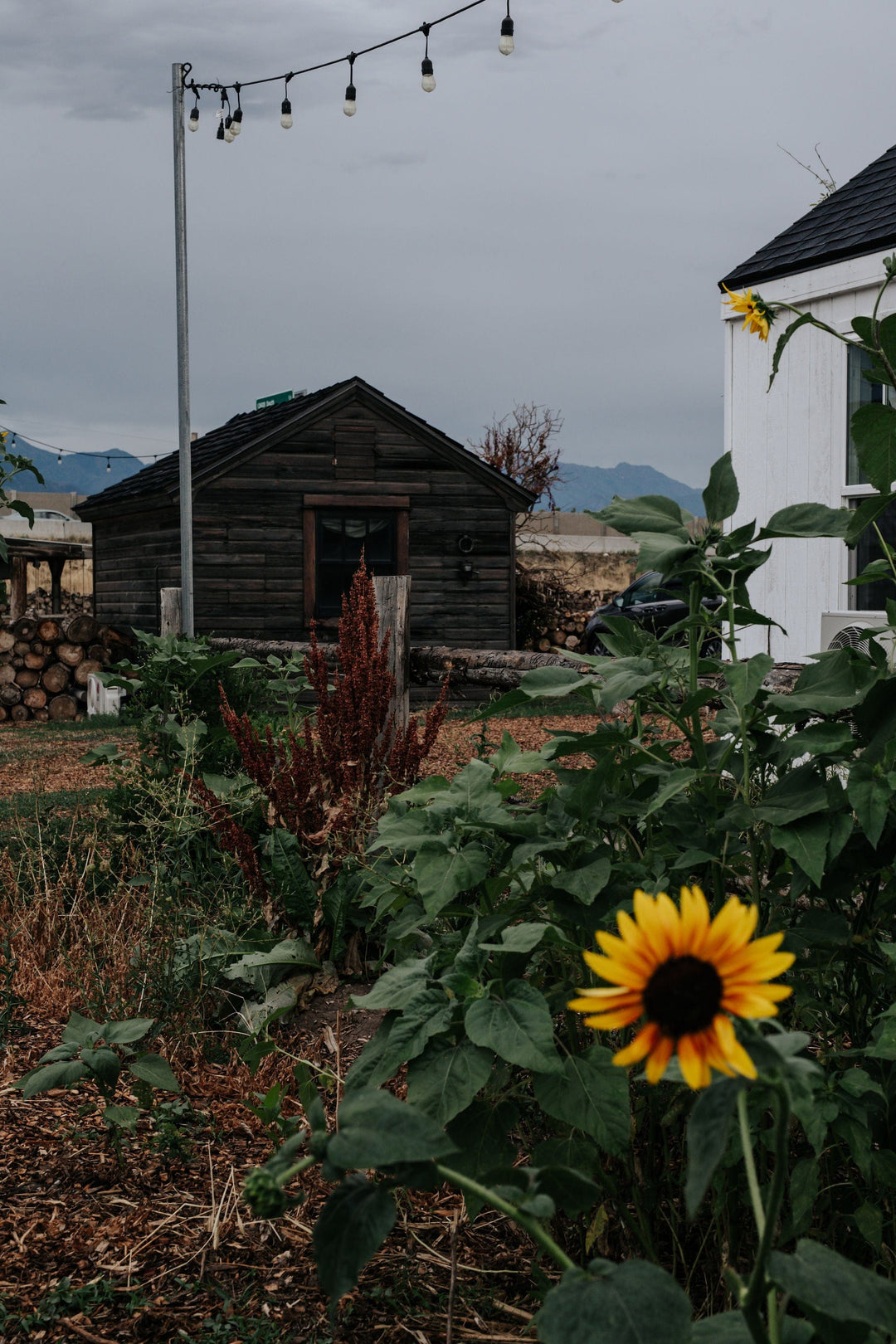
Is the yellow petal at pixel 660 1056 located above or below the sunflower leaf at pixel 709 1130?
above

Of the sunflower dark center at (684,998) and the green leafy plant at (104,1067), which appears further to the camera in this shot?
the green leafy plant at (104,1067)

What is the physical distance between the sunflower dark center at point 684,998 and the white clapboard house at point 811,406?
483 centimetres

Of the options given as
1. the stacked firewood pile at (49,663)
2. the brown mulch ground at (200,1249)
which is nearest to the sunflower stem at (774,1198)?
the brown mulch ground at (200,1249)

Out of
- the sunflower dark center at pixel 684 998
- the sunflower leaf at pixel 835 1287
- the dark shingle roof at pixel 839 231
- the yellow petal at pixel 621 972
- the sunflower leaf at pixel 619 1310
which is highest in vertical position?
the dark shingle roof at pixel 839 231

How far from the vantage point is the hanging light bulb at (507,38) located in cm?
795

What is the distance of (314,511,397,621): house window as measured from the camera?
46.5 ft

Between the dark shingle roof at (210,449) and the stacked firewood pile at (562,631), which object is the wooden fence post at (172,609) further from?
the stacked firewood pile at (562,631)

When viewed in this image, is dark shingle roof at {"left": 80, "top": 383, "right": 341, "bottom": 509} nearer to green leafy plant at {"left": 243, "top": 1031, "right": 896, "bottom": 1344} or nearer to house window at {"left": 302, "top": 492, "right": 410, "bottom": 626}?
house window at {"left": 302, "top": 492, "right": 410, "bottom": 626}

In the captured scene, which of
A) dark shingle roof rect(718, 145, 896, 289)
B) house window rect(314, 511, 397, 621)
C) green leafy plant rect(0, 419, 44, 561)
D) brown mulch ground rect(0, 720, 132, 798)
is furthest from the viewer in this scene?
house window rect(314, 511, 397, 621)

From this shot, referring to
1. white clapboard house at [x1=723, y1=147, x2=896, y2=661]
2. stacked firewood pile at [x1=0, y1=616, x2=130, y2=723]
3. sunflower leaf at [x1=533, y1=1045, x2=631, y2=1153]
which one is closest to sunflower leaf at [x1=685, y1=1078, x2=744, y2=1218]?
sunflower leaf at [x1=533, y1=1045, x2=631, y2=1153]

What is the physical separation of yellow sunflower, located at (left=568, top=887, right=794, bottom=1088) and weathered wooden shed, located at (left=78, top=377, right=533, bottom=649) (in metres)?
13.0

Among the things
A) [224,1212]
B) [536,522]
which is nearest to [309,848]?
[224,1212]

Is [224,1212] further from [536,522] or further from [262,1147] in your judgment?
[536,522]

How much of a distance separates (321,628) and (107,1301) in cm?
1221
